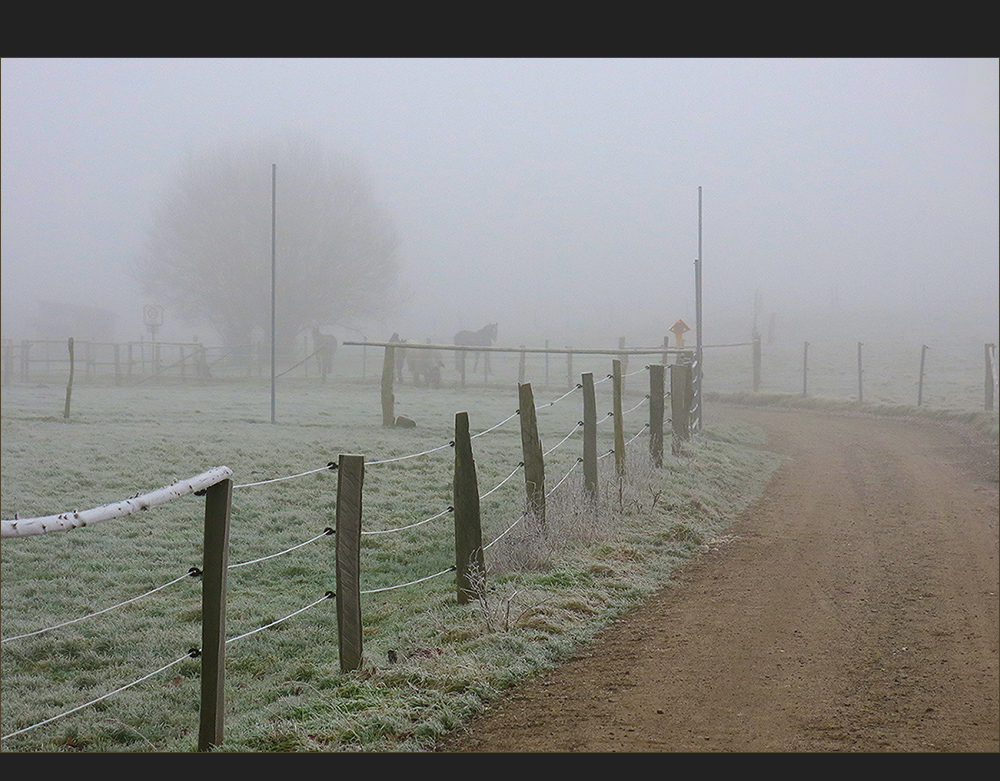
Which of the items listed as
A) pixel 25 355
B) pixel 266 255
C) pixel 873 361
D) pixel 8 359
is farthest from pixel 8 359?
pixel 873 361

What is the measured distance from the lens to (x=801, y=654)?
4570 millimetres

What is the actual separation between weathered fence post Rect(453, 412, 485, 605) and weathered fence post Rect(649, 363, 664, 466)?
14.8 feet

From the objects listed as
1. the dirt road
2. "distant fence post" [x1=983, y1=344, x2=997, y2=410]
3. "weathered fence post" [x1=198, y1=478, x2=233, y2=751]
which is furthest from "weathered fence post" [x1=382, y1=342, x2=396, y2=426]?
"weathered fence post" [x1=198, y1=478, x2=233, y2=751]

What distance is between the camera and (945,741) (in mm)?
3580

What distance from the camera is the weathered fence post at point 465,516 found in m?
5.18

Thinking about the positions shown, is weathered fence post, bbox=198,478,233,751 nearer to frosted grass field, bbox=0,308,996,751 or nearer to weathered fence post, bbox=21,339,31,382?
frosted grass field, bbox=0,308,996,751

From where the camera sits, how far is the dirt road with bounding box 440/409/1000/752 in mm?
3604

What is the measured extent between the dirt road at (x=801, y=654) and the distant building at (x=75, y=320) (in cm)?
4515

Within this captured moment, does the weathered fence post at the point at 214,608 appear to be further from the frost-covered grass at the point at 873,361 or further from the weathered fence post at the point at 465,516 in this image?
the frost-covered grass at the point at 873,361

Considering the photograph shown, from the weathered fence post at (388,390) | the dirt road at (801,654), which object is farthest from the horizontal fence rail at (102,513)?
the weathered fence post at (388,390)

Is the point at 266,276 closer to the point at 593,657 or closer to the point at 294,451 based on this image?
the point at 294,451

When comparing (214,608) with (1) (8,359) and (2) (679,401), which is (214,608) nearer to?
(2) (679,401)

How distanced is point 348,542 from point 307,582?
258cm

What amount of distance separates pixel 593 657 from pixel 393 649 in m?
0.97
